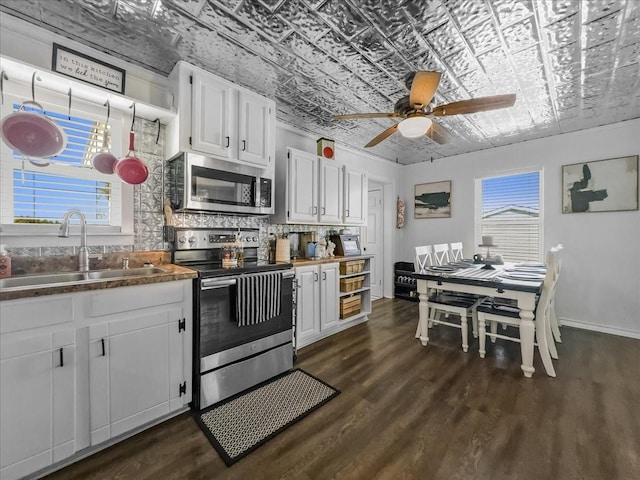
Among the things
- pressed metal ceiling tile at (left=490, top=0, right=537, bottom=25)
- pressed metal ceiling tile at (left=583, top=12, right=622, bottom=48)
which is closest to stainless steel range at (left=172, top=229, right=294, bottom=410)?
pressed metal ceiling tile at (left=490, top=0, right=537, bottom=25)

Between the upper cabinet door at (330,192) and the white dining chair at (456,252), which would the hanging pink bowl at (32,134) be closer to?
the upper cabinet door at (330,192)

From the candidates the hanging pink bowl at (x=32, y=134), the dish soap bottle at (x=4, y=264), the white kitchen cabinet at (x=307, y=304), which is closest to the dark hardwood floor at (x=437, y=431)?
the white kitchen cabinet at (x=307, y=304)

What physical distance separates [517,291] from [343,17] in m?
2.51

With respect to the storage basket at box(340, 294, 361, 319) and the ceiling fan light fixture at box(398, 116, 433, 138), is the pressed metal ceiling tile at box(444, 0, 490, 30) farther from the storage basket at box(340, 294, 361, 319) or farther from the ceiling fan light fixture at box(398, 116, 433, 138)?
the storage basket at box(340, 294, 361, 319)

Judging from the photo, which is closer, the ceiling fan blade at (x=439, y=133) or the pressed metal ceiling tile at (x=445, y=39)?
the pressed metal ceiling tile at (x=445, y=39)

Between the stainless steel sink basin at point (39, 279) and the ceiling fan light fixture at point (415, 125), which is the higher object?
the ceiling fan light fixture at point (415, 125)

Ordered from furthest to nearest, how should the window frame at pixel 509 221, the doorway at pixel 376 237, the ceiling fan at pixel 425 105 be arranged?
the doorway at pixel 376 237 → the window frame at pixel 509 221 → the ceiling fan at pixel 425 105

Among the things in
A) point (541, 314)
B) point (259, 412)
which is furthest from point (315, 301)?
point (541, 314)

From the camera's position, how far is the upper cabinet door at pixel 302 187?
300 cm

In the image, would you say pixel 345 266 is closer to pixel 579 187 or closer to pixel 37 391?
pixel 37 391

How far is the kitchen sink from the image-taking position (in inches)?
62.7

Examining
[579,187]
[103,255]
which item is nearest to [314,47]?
[103,255]

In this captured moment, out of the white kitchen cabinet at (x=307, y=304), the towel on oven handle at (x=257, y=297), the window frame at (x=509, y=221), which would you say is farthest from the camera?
the window frame at (x=509, y=221)

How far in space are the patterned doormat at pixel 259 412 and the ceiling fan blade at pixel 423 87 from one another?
2.35 meters
